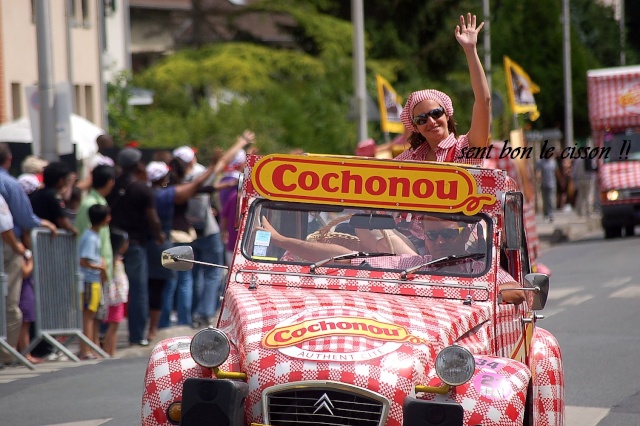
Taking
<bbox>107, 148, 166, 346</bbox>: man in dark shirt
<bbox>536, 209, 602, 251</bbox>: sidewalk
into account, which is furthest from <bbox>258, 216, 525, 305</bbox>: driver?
<bbox>536, 209, 602, 251</bbox>: sidewalk

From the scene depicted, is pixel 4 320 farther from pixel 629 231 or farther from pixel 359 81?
pixel 629 231

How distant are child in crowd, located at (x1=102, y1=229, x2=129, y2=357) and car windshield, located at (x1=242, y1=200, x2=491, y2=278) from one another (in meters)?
5.76

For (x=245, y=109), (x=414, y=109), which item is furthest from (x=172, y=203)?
(x=245, y=109)

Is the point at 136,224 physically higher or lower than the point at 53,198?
lower

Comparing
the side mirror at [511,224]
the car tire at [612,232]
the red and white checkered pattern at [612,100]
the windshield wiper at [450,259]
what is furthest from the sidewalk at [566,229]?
the windshield wiper at [450,259]

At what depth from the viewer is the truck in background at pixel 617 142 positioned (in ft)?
87.6

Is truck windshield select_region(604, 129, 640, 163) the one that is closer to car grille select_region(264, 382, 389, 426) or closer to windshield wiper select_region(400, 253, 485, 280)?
windshield wiper select_region(400, 253, 485, 280)

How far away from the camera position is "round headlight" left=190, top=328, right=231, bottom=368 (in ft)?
18.9

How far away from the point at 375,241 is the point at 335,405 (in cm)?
149

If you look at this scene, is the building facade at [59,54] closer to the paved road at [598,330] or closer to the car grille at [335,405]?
the paved road at [598,330]

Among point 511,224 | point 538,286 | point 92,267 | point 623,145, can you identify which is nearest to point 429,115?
point 511,224

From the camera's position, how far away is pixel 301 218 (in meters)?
6.95

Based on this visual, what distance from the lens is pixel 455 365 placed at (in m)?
5.57

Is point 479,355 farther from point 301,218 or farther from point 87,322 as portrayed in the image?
point 87,322
